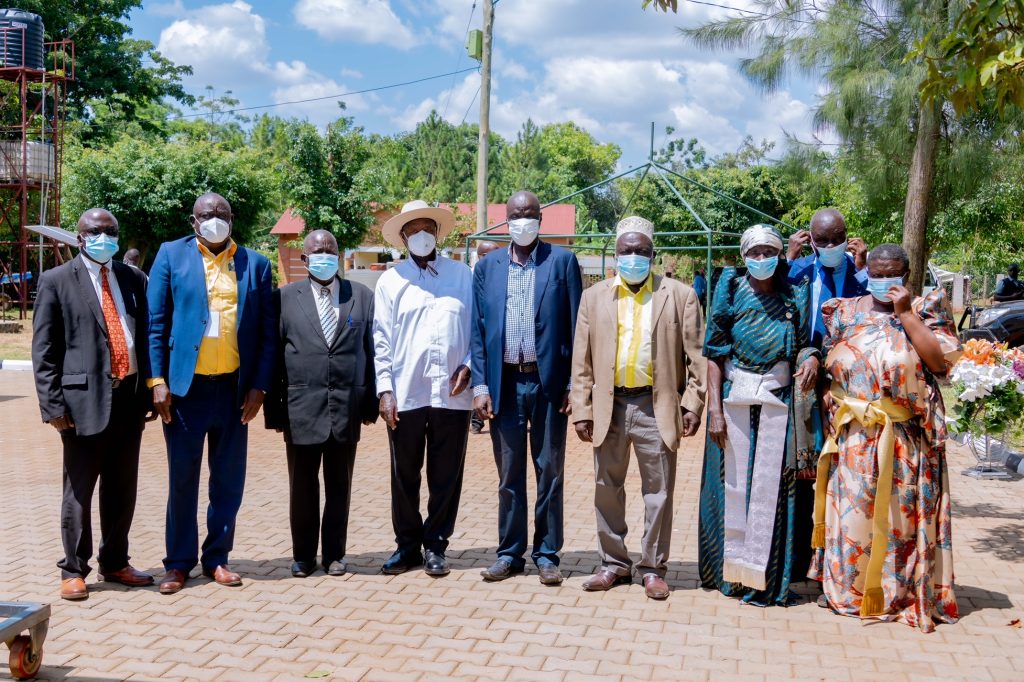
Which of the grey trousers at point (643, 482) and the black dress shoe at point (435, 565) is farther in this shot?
the black dress shoe at point (435, 565)

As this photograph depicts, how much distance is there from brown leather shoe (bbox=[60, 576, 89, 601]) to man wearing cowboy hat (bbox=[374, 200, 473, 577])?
1645 mm

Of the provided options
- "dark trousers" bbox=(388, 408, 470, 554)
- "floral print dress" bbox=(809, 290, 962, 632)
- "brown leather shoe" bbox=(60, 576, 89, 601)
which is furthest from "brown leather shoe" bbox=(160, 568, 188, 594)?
"floral print dress" bbox=(809, 290, 962, 632)

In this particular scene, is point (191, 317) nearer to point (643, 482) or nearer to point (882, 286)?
point (643, 482)


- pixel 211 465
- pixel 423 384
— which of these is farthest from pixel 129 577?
pixel 423 384

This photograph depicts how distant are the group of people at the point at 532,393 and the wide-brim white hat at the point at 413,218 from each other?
2 cm

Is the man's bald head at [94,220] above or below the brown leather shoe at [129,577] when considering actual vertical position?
above

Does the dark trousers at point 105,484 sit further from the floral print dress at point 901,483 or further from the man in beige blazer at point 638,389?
the floral print dress at point 901,483

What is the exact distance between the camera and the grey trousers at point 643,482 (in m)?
5.42

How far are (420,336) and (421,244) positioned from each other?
56 cm

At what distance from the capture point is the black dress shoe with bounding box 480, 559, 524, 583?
5.64 m

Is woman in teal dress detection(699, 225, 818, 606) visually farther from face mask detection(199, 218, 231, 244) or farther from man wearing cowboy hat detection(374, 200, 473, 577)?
face mask detection(199, 218, 231, 244)

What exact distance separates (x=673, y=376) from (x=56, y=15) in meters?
37.6

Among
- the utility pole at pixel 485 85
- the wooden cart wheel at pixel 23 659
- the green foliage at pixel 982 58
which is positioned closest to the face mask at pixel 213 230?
the wooden cart wheel at pixel 23 659

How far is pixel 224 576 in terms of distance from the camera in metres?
5.54
